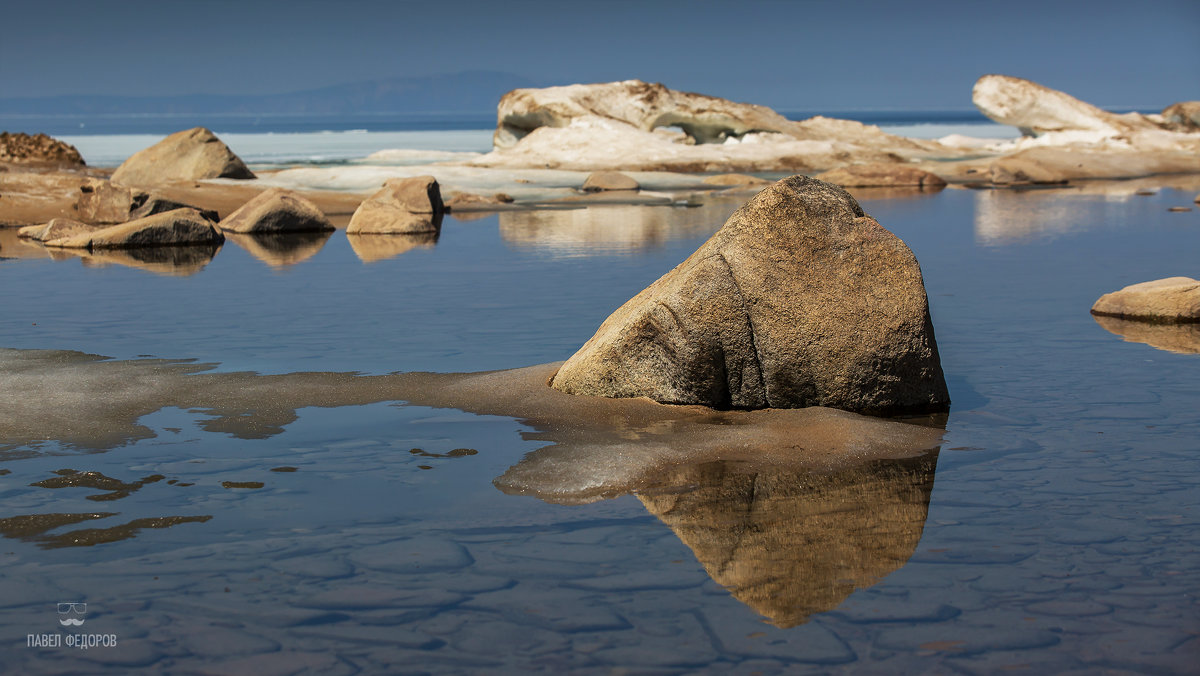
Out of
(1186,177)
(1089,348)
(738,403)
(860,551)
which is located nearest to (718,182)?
(1186,177)

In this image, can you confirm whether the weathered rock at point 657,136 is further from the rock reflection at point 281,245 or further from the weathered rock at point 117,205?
the rock reflection at point 281,245

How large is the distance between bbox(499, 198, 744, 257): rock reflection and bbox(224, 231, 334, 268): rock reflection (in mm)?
3080

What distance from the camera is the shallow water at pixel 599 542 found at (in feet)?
11.9

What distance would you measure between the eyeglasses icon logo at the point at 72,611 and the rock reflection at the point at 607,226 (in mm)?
11513

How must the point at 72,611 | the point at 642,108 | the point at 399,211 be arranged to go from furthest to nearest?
the point at 642,108, the point at 399,211, the point at 72,611

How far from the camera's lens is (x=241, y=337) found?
9.12 m

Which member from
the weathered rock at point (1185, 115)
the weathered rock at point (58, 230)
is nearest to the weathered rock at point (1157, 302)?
A: the weathered rock at point (58, 230)

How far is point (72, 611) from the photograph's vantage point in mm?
3893

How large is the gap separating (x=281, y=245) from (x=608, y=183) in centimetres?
1373

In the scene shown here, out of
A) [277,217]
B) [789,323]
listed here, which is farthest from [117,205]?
[789,323]

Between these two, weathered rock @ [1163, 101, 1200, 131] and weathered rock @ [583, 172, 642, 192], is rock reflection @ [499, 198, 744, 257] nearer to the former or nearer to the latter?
weathered rock @ [583, 172, 642, 192]

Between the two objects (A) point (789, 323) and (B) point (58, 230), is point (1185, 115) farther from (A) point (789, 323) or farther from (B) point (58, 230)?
(A) point (789, 323)

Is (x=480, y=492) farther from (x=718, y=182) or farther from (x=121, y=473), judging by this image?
(x=718, y=182)

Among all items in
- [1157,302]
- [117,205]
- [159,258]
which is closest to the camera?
[1157,302]
